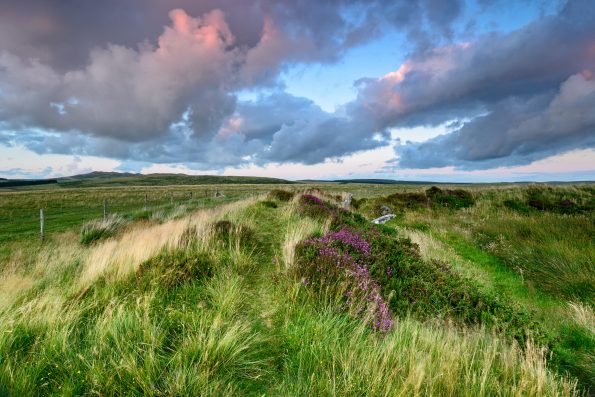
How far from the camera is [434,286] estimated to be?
598 centimetres

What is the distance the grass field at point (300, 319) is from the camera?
3.00m

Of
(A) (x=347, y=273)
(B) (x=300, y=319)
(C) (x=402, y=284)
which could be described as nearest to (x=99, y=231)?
(A) (x=347, y=273)

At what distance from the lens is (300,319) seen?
13.6 feet

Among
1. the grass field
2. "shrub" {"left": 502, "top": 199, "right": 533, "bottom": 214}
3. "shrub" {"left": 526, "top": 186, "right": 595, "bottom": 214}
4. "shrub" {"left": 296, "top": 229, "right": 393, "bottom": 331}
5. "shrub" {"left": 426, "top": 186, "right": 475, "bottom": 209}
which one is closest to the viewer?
the grass field

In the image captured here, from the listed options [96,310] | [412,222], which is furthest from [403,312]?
[412,222]

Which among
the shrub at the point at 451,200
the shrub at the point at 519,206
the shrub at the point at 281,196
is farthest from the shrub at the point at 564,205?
the shrub at the point at 281,196

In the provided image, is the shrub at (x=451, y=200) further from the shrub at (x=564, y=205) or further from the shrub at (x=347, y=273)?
the shrub at (x=347, y=273)

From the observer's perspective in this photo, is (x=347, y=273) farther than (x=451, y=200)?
No

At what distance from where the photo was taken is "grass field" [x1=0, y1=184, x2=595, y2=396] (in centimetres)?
300

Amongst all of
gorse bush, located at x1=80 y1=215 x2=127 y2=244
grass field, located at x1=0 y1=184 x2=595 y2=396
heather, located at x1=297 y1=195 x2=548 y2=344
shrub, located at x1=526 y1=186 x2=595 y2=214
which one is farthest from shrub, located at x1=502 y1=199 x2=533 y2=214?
gorse bush, located at x1=80 y1=215 x2=127 y2=244

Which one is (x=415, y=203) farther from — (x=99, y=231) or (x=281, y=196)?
(x=99, y=231)

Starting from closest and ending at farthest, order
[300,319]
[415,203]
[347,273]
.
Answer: [300,319]
[347,273]
[415,203]

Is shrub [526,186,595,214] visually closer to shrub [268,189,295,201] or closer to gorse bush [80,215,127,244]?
shrub [268,189,295,201]

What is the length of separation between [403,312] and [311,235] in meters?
3.70
